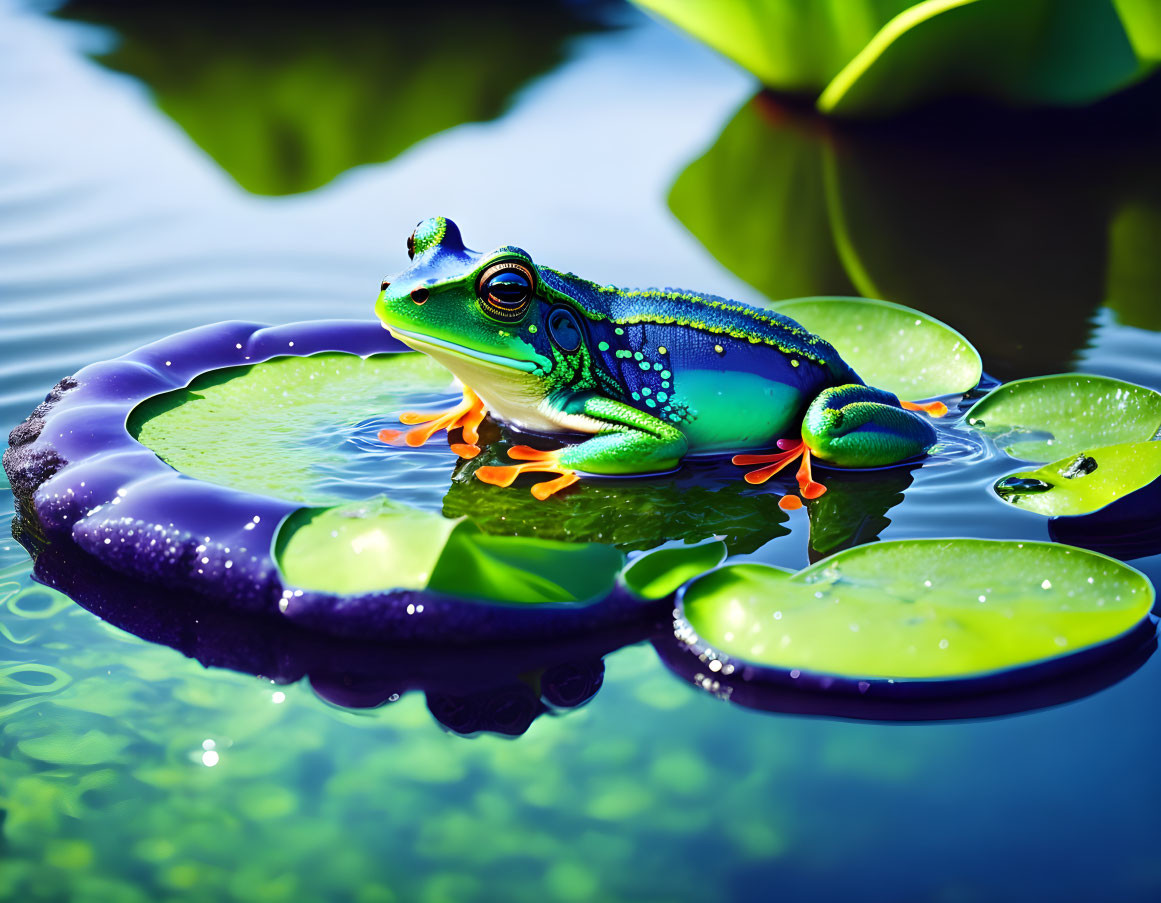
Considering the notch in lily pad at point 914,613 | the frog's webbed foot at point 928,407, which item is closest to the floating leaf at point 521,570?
the notch in lily pad at point 914,613

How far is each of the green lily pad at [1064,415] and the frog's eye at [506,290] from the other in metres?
1.43

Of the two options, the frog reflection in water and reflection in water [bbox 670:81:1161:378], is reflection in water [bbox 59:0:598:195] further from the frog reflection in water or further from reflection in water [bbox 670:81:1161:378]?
the frog reflection in water

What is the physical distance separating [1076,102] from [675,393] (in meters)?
4.63

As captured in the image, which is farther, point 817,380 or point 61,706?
point 817,380

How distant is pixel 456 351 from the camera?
320cm

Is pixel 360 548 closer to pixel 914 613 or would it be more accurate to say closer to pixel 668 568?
pixel 668 568

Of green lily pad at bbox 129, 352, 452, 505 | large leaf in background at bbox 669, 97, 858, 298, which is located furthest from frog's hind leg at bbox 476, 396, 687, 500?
large leaf in background at bbox 669, 97, 858, 298

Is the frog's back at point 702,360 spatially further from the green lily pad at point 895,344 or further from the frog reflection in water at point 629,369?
the green lily pad at point 895,344

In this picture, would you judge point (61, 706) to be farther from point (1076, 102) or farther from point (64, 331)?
point (1076, 102)

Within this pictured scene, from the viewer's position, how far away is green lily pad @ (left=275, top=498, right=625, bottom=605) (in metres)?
2.56

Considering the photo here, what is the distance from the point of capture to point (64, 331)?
4414 millimetres

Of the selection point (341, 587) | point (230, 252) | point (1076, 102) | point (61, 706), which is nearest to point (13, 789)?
point (61, 706)

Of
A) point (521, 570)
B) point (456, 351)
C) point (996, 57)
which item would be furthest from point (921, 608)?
point (996, 57)

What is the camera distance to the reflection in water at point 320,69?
6688mm
